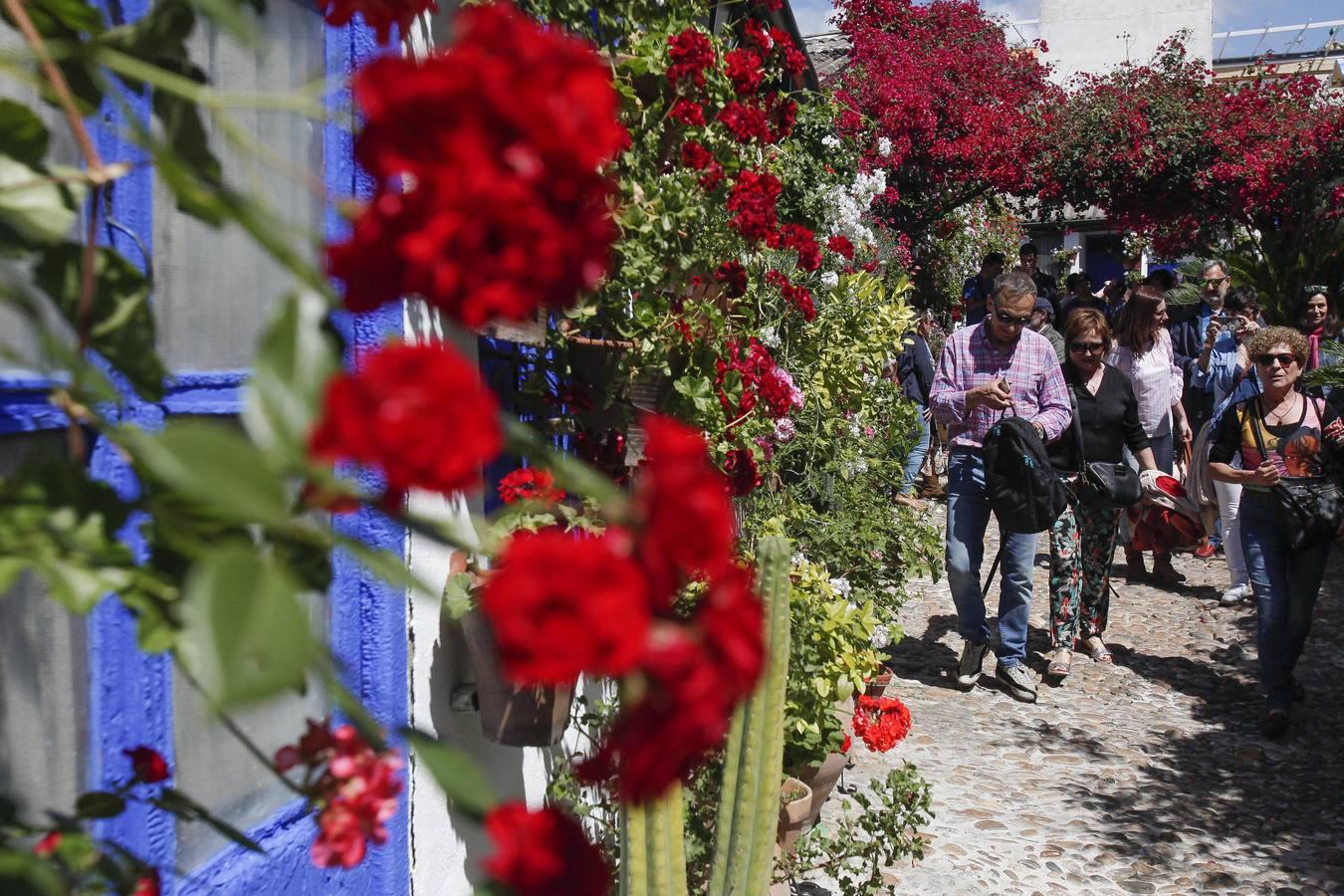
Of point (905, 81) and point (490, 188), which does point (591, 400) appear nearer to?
point (490, 188)

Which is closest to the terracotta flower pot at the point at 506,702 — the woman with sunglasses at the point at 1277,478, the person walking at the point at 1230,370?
the woman with sunglasses at the point at 1277,478

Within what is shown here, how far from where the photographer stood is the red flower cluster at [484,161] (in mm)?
497

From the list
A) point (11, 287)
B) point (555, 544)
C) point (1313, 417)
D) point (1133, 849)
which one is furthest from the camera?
point (1313, 417)

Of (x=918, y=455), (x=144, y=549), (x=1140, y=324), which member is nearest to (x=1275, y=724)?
(x=1140, y=324)

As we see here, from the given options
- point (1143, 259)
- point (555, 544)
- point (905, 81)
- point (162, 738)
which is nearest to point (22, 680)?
point (162, 738)

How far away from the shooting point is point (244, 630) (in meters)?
0.46

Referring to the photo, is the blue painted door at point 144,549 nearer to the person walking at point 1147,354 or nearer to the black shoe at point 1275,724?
the black shoe at point 1275,724

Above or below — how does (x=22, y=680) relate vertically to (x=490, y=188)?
below

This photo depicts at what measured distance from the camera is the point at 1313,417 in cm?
495

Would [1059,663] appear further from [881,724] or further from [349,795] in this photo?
[349,795]

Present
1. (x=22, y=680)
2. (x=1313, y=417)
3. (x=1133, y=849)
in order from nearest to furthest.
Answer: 1. (x=22, y=680)
2. (x=1133, y=849)
3. (x=1313, y=417)

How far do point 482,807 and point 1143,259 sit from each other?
26924mm

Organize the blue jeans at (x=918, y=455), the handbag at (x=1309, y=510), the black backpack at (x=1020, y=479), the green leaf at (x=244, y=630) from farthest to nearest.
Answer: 1. the blue jeans at (x=918, y=455)
2. the black backpack at (x=1020, y=479)
3. the handbag at (x=1309, y=510)
4. the green leaf at (x=244, y=630)

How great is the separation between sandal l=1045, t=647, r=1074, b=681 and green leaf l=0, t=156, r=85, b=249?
5.57m
